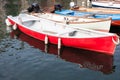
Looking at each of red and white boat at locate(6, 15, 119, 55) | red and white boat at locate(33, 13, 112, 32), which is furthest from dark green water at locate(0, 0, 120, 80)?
red and white boat at locate(33, 13, 112, 32)

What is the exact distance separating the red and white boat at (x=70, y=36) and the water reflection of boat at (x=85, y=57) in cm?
36

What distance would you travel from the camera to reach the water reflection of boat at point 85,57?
15.4 metres

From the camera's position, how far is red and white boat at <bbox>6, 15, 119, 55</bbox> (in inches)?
650

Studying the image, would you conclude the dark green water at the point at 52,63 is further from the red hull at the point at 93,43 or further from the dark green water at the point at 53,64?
the red hull at the point at 93,43

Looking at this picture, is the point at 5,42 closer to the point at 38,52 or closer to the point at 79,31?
the point at 38,52

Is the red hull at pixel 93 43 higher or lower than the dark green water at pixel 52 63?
higher

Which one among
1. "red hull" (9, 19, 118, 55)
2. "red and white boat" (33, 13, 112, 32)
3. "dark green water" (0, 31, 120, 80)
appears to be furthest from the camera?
"red and white boat" (33, 13, 112, 32)

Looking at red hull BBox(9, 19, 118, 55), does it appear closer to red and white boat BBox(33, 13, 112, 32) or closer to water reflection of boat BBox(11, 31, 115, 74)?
water reflection of boat BBox(11, 31, 115, 74)

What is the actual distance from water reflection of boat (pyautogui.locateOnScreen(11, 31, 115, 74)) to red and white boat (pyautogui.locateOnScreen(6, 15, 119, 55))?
1.19 feet

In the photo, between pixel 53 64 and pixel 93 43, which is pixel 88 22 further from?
pixel 53 64

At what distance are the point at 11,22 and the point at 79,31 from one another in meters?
9.07

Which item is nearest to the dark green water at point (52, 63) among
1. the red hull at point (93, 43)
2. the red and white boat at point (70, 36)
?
the red hull at point (93, 43)

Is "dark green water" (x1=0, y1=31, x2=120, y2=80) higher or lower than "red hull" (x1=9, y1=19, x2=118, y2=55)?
lower

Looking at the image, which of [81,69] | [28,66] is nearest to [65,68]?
[81,69]
